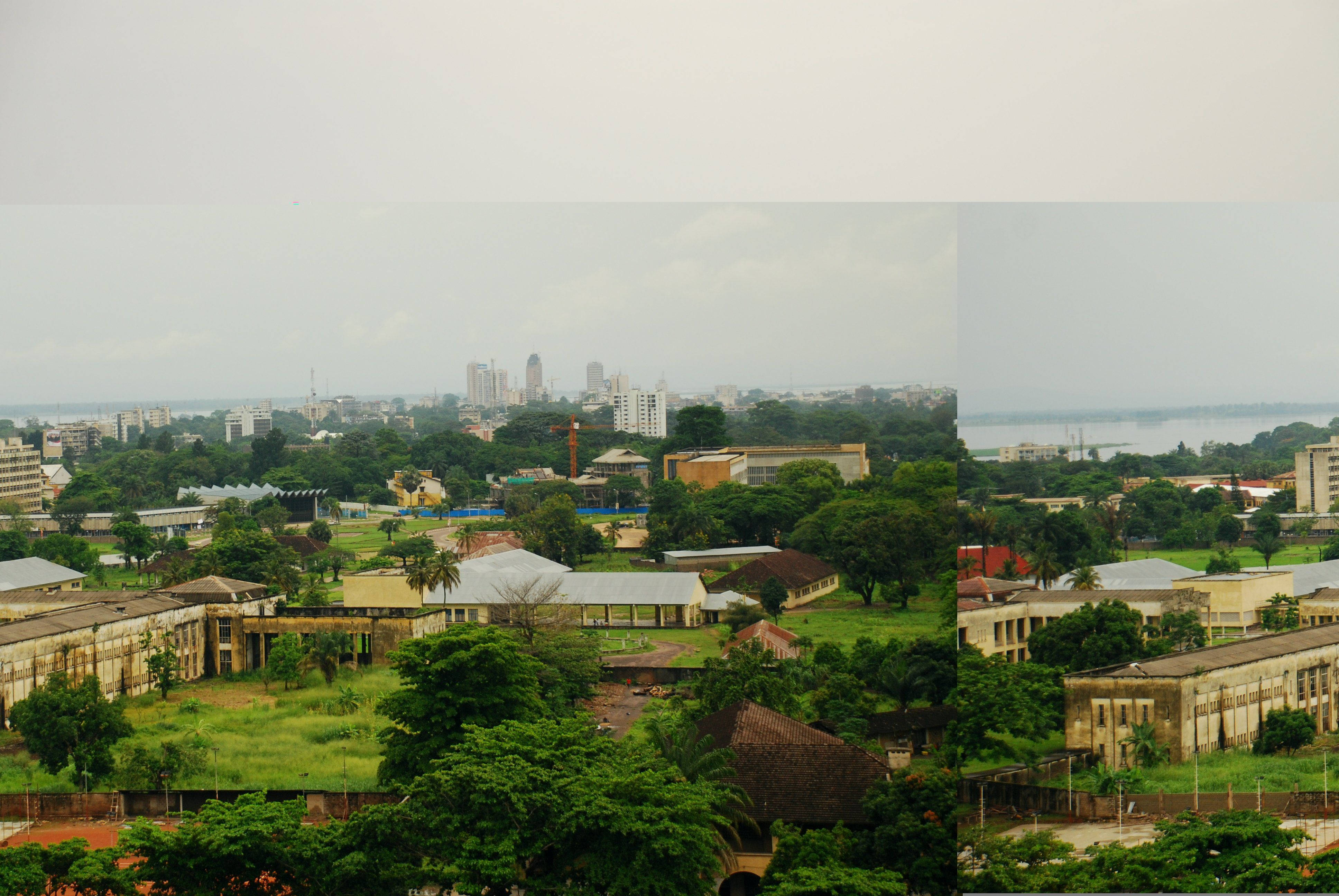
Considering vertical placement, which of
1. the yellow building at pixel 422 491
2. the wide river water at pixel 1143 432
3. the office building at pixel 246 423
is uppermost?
the office building at pixel 246 423

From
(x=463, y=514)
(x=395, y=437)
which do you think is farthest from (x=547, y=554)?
(x=395, y=437)

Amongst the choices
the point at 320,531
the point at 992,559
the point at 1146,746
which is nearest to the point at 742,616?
the point at 992,559

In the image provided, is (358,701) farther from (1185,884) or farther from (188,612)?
(1185,884)

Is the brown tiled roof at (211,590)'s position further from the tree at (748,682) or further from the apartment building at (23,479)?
the tree at (748,682)

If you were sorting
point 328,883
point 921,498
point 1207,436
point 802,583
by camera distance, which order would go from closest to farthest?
point 328,883
point 1207,436
point 921,498
point 802,583

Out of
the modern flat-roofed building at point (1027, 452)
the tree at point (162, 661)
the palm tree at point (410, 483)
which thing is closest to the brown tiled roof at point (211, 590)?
the tree at point (162, 661)

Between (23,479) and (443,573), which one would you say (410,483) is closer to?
(443,573)
